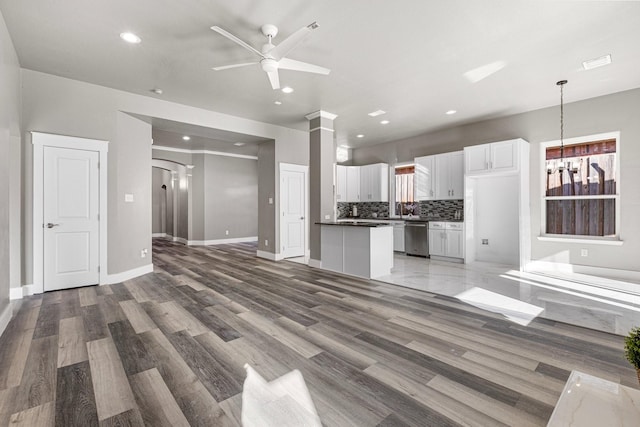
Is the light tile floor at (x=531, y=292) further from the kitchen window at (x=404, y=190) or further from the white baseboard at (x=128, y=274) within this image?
the white baseboard at (x=128, y=274)

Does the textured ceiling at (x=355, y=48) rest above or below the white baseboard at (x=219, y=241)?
above

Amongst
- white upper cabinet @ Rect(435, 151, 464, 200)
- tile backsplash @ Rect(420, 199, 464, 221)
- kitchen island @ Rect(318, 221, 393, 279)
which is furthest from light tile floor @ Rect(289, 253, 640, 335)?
white upper cabinet @ Rect(435, 151, 464, 200)

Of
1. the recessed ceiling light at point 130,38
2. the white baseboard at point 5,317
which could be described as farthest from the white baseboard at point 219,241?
the recessed ceiling light at point 130,38

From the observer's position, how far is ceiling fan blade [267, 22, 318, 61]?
252 cm

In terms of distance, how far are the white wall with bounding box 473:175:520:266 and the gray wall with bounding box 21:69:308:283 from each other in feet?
18.6

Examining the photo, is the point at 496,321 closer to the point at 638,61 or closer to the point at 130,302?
the point at 638,61

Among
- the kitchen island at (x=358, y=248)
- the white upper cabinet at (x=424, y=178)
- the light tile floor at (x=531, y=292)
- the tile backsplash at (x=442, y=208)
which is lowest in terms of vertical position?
the light tile floor at (x=531, y=292)

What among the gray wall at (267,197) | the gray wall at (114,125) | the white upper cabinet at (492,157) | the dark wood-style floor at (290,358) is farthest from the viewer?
the gray wall at (267,197)

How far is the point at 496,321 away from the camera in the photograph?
299 centimetres

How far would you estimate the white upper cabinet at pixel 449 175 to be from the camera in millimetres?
6488

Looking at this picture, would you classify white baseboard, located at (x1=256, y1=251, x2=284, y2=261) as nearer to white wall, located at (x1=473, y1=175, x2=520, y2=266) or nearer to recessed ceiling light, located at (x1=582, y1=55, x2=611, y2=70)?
white wall, located at (x1=473, y1=175, x2=520, y2=266)

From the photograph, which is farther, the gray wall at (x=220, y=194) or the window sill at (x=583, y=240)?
the gray wall at (x=220, y=194)

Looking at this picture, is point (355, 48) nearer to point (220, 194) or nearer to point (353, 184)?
point (353, 184)

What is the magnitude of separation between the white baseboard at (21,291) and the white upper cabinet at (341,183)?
21.3ft
